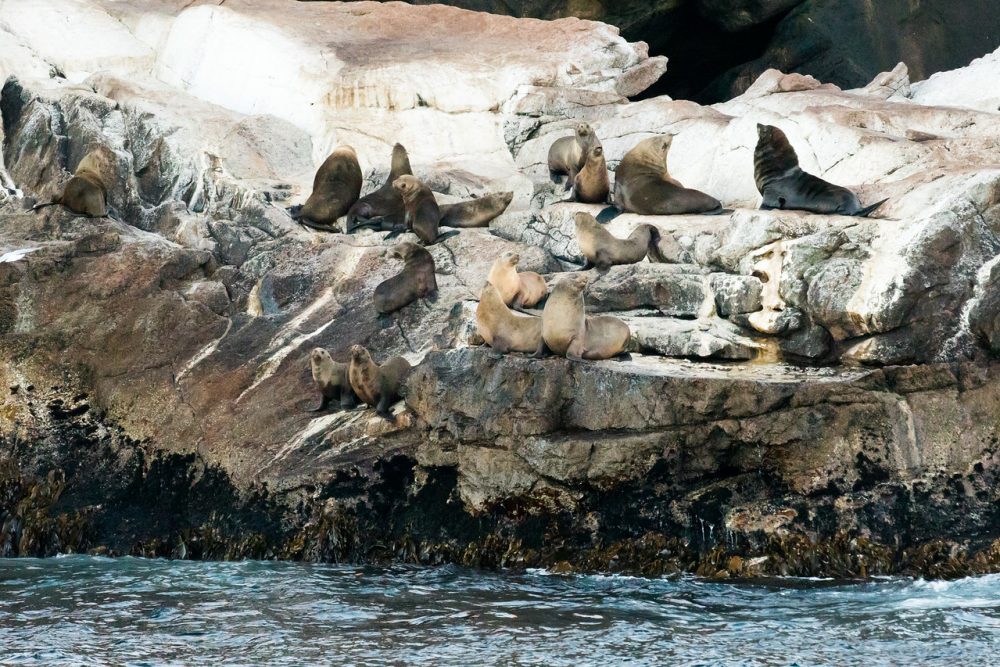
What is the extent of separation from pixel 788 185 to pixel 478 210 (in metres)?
3.17

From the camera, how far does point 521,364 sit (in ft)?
32.2

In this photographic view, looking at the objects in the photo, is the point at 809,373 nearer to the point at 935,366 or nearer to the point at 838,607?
the point at 935,366

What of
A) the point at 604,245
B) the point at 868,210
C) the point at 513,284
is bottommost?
the point at 513,284

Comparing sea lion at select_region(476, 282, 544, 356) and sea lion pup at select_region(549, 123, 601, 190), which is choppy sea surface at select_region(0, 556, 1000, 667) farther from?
sea lion pup at select_region(549, 123, 601, 190)

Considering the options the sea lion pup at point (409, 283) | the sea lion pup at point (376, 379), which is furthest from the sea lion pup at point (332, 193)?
the sea lion pup at point (376, 379)

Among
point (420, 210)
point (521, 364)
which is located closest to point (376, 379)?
point (521, 364)

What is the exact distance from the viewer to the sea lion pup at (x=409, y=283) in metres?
11.5

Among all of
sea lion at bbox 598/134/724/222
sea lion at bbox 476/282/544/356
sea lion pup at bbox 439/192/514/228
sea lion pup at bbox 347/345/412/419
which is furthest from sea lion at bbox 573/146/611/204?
sea lion pup at bbox 347/345/412/419

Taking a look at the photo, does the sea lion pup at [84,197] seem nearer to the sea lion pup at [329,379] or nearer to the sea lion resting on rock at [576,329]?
the sea lion pup at [329,379]

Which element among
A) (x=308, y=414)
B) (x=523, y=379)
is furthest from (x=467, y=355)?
(x=308, y=414)

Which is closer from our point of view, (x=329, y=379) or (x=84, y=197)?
(x=329, y=379)

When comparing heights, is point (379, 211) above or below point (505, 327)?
above

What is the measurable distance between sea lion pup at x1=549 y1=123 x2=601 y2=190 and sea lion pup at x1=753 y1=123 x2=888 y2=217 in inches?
72.0

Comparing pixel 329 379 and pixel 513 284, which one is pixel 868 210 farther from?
pixel 329 379
